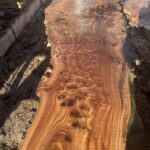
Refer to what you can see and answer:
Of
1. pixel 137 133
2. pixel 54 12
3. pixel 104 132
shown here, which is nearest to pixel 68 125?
A: pixel 104 132

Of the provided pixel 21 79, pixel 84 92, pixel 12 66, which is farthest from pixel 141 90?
pixel 12 66

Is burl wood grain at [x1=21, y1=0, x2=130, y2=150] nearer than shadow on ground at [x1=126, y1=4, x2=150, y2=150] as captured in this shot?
Yes

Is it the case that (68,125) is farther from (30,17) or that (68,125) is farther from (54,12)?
(30,17)

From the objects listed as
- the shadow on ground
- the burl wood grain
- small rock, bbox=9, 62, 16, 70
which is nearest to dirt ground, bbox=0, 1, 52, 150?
small rock, bbox=9, 62, 16, 70

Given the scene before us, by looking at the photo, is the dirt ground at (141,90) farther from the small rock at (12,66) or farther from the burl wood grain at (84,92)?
the small rock at (12,66)

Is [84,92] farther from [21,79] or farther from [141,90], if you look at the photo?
[21,79]

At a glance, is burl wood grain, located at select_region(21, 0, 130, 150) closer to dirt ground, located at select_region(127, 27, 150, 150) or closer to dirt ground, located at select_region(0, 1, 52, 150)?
dirt ground, located at select_region(0, 1, 52, 150)

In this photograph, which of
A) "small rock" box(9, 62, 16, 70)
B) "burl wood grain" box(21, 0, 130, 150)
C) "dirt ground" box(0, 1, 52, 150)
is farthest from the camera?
"small rock" box(9, 62, 16, 70)

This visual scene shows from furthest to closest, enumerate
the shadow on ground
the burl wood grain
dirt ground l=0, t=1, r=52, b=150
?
dirt ground l=0, t=1, r=52, b=150
the shadow on ground
the burl wood grain
